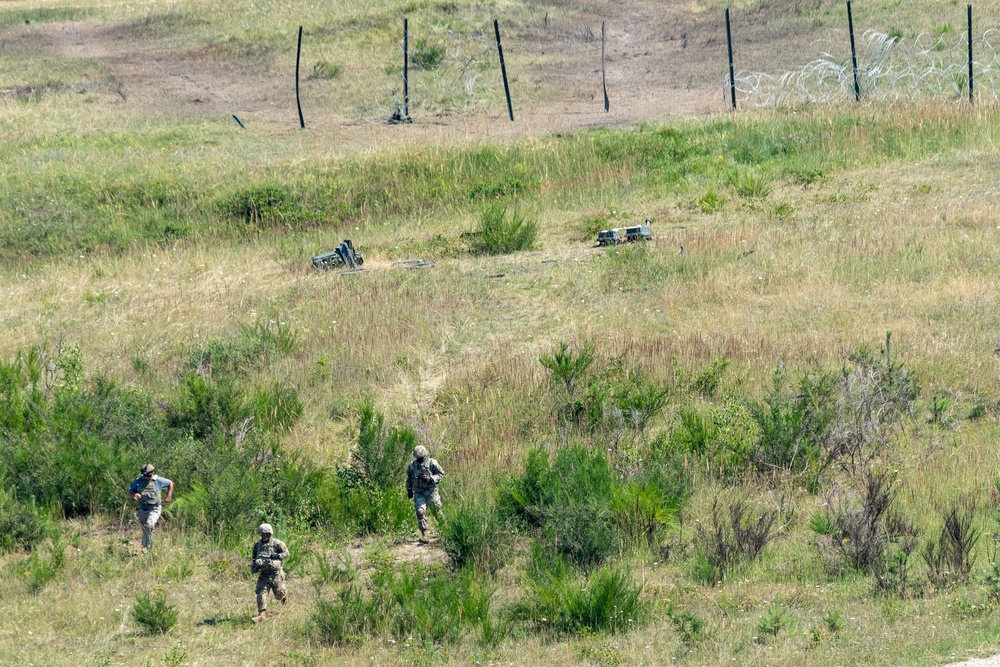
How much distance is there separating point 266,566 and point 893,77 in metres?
18.8

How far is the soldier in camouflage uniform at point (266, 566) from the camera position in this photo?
845cm

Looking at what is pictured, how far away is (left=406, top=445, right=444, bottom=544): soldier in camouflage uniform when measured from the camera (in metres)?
9.80

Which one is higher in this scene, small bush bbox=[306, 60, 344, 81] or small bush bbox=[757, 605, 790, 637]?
small bush bbox=[306, 60, 344, 81]

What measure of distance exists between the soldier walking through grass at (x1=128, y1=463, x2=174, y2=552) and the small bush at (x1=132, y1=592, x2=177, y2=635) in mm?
1269

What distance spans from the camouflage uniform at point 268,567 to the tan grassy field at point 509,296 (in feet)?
0.68

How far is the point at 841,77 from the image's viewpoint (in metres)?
23.6

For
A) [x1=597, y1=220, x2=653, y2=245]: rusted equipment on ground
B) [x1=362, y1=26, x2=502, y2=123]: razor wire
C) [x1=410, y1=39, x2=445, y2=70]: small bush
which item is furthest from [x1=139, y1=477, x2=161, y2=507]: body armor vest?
[x1=410, y1=39, x2=445, y2=70]: small bush

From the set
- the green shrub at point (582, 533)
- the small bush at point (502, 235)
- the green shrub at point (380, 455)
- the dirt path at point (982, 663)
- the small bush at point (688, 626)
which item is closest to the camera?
the dirt path at point (982, 663)

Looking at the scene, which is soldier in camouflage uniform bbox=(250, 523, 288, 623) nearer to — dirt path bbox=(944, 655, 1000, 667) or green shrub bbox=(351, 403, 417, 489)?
green shrub bbox=(351, 403, 417, 489)

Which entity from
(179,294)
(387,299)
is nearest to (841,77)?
(387,299)

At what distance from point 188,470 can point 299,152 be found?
41.9 feet

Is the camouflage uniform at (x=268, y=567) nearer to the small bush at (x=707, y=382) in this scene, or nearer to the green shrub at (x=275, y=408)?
the green shrub at (x=275, y=408)

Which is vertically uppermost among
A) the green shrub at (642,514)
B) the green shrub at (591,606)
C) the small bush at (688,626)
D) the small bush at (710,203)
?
the small bush at (710,203)

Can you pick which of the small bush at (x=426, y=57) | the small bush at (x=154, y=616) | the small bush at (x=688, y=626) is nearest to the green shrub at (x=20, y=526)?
the small bush at (x=154, y=616)
